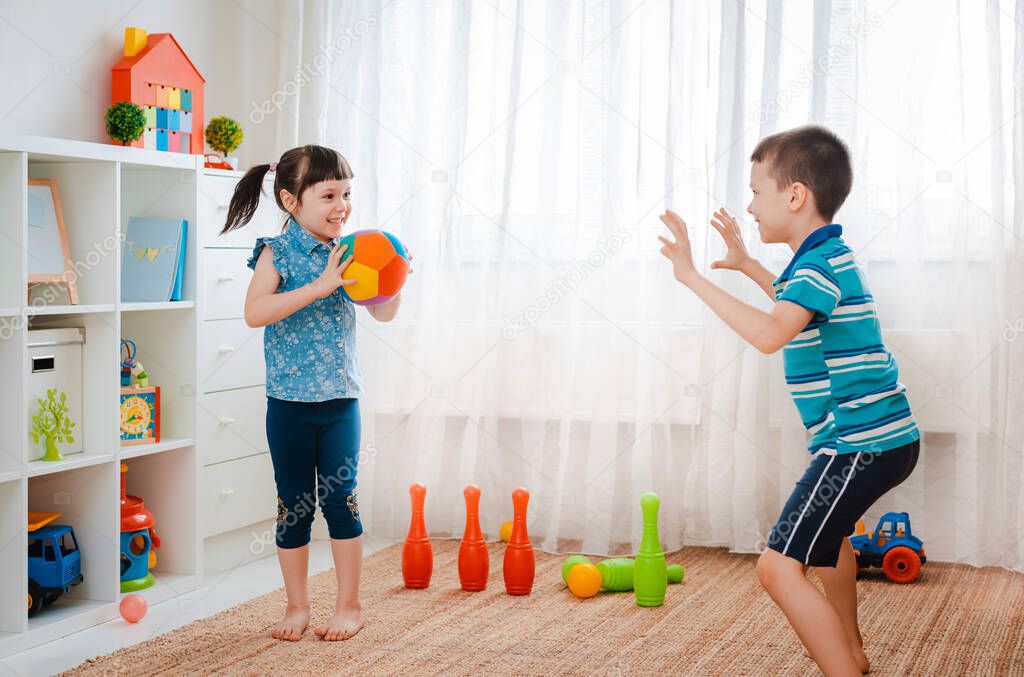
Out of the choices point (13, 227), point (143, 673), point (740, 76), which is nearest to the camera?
point (143, 673)

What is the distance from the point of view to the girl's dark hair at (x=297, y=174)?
2.17m

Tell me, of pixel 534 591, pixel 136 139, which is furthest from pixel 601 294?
pixel 136 139

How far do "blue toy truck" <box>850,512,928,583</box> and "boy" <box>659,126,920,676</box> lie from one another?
3.14 feet

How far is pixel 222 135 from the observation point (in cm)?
287

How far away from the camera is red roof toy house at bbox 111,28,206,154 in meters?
2.68

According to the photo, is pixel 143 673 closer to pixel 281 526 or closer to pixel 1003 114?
pixel 281 526

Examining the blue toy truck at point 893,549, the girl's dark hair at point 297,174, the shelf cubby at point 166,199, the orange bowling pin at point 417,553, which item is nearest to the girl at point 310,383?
the girl's dark hair at point 297,174

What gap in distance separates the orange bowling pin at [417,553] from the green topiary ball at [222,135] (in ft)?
3.54

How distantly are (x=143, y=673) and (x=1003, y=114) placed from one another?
2371 millimetres

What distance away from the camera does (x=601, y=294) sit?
9.73 feet

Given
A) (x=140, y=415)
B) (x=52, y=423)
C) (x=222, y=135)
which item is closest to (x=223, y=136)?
(x=222, y=135)

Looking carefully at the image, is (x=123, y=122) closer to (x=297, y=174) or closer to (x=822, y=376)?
(x=297, y=174)

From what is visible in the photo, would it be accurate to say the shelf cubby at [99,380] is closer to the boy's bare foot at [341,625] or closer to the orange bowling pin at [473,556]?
the boy's bare foot at [341,625]

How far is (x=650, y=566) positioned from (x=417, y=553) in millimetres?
566
